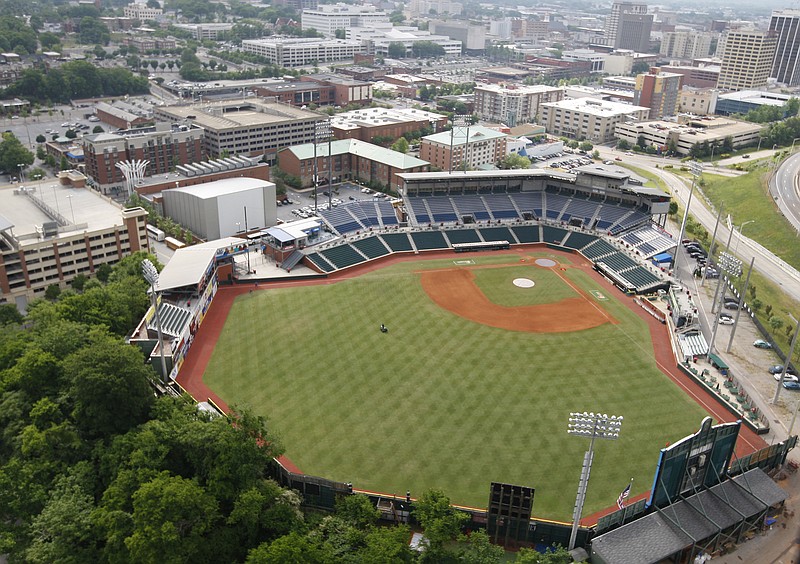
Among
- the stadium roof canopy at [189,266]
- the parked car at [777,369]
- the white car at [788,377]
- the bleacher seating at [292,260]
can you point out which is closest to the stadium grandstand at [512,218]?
the bleacher seating at [292,260]

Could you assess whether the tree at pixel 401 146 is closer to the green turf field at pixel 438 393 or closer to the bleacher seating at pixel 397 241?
the bleacher seating at pixel 397 241

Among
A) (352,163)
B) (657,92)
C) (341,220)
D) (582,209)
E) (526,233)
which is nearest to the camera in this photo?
(341,220)

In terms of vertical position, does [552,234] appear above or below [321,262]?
above

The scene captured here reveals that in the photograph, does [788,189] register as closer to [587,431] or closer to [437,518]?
[587,431]

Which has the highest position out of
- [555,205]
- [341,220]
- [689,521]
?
[555,205]

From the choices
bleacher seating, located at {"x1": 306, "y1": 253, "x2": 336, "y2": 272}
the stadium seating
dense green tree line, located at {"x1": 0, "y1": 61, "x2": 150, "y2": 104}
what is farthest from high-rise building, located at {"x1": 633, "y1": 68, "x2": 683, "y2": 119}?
dense green tree line, located at {"x1": 0, "y1": 61, "x2": 150, "y2": 104}

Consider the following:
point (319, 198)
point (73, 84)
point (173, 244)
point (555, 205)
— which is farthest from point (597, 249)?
point (73, 84)

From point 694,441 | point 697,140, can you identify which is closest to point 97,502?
point 694,441
